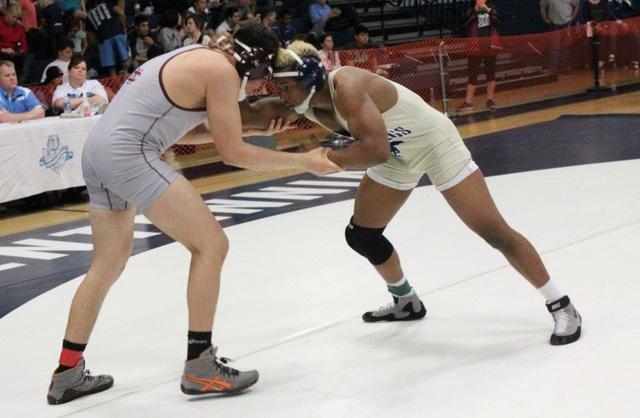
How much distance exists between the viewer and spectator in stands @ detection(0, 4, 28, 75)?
11336mm

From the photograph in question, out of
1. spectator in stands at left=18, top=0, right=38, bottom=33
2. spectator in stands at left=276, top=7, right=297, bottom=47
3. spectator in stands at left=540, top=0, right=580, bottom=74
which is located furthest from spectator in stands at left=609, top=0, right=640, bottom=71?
spectator in stands at left=18, top=0, right=38, bottom=33

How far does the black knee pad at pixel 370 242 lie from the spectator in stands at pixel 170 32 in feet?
25.9

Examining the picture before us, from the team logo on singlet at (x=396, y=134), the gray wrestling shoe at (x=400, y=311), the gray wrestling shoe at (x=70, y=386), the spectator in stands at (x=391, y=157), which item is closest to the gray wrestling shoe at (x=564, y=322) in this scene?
the spectator in stands at (x=391, y=157)

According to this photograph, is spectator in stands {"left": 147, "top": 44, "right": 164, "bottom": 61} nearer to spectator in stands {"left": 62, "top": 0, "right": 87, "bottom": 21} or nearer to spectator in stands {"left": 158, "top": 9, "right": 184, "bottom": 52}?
spectator in stands {"left": 158, "top": 9, "right": 184, "bottom": 52}

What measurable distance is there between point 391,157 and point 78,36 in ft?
28.2

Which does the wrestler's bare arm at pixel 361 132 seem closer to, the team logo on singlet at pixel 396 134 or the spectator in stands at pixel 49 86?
the team logo on singlet at pixel 396 134

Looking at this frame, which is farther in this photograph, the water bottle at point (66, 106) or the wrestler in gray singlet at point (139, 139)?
the water bottle at point (66, 106)

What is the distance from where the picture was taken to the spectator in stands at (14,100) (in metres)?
9.06

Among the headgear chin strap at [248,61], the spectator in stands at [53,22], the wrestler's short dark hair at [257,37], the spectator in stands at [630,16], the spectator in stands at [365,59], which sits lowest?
the spectator in stands at [630,16]

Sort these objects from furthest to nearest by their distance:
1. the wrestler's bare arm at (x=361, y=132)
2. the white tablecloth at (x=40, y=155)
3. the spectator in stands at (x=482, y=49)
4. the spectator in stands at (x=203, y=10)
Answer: the spectator in stands at (x=482, y=49) < the spectator in stands at (x=203, y=10) < the white tablecloth at (x=40, y=155) < the wrestler's bare arm at (x=361, y=132)

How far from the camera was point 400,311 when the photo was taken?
4770 mm

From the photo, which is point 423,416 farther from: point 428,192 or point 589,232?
point 428,192

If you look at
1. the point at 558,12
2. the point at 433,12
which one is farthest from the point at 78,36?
the point at 558,12

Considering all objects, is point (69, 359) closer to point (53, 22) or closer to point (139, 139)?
point (139, 139)
